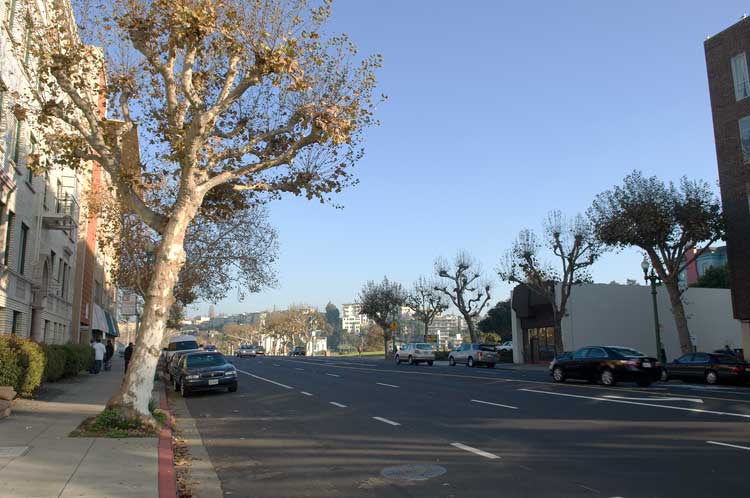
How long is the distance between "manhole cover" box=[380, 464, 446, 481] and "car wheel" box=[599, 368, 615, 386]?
16609mm

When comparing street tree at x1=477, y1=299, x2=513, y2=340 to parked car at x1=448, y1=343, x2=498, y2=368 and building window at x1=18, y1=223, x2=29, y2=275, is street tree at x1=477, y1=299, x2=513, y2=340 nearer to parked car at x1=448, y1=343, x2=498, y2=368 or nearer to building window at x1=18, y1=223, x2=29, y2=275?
parked car at x1=448, y1=343, x2=498, y2=368

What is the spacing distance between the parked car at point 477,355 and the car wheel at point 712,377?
1702 centimetres

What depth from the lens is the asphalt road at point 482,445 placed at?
7.59 metres

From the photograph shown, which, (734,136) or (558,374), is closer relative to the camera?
(558,374)

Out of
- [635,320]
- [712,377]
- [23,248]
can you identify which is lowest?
[712,377]

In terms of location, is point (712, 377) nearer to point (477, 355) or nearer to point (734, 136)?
point (734, 136)

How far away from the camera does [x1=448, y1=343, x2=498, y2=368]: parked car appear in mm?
41844

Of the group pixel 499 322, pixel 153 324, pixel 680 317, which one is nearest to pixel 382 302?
pixel 499 322

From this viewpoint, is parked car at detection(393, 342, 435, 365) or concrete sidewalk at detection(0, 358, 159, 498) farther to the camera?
parked car at detection(393, 342, 435, 365)

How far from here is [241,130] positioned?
15336 millimetres

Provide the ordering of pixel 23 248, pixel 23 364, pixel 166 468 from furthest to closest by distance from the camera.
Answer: pixel 23 248
pixel 23 364
pixel 166 468

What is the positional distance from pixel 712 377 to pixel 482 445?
1978 cm

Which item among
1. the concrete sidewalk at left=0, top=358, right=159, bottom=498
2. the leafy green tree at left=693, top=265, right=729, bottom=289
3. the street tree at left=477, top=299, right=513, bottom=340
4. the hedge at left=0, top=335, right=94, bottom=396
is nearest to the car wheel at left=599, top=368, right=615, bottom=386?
the concrete sidewalk at left=0, top=358, right=159, bottom=498

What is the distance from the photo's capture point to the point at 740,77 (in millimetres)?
31250
